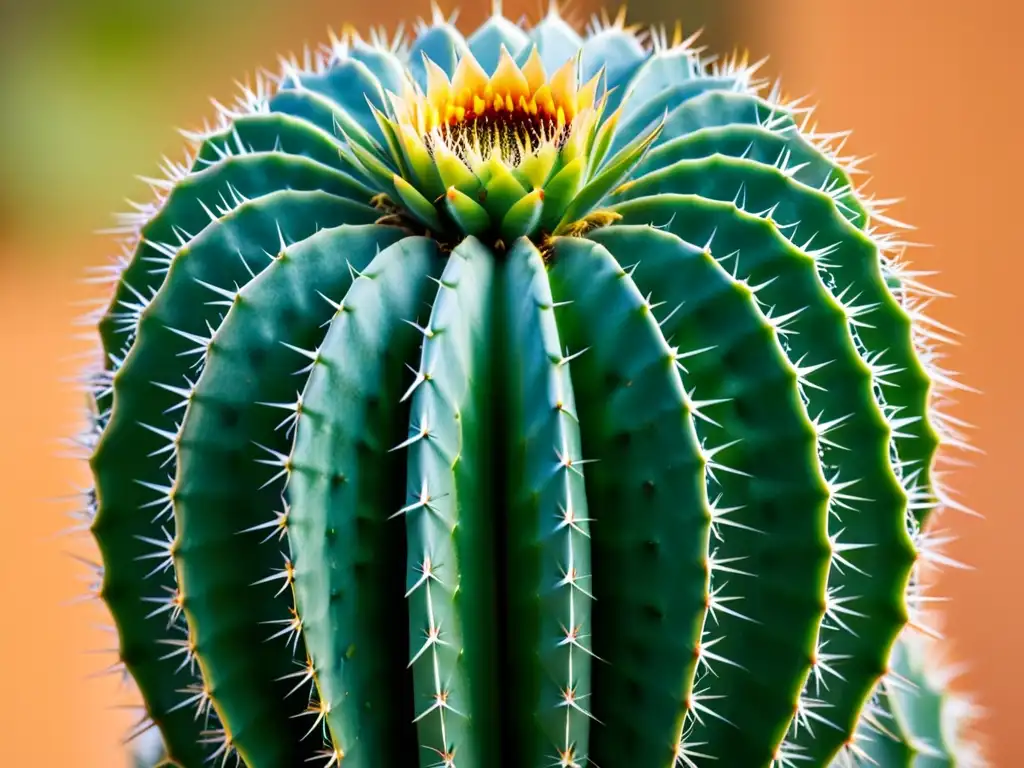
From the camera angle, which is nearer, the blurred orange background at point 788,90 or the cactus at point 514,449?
the cactus at point 514,449

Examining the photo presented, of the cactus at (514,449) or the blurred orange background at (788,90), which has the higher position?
the blurred orange background at (788,90)

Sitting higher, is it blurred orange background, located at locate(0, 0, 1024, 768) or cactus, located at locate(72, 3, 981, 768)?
blurred orange background, located at locate(0, 0, 1024, 768)

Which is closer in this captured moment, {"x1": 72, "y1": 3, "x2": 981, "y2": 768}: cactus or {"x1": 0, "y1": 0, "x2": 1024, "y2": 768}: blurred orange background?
{"x1": 72, "y1": 3, "x2": 981, "y2": 768}: cactus

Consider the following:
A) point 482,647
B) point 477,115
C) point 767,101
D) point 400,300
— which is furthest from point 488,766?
point 767,101

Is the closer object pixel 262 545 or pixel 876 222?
pixel 262 545

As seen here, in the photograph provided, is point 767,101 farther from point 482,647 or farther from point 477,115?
point 482,647
